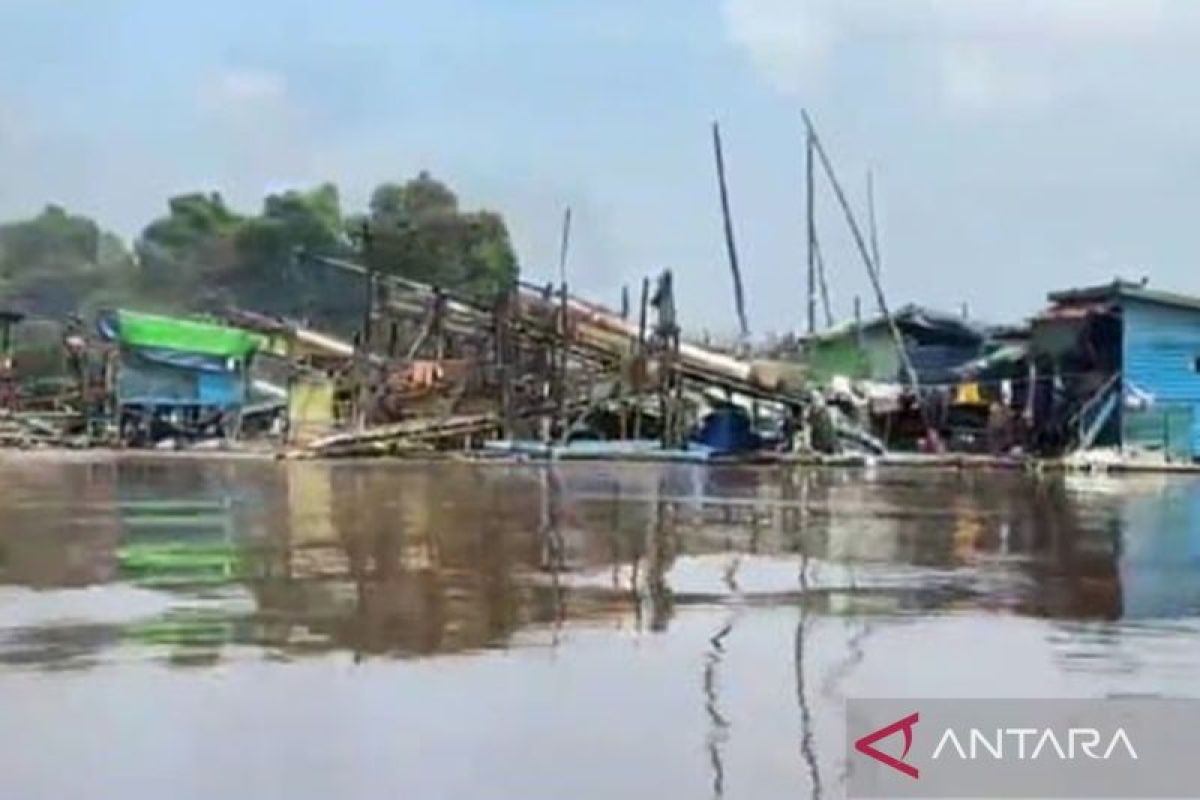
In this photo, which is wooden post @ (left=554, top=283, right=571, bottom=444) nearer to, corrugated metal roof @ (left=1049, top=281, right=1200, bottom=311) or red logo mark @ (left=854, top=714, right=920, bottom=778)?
corrugated metal roof @ (left=1049, top=281, right=1200, bottom=311)

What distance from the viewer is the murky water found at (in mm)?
7902

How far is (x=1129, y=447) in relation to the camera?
4209 cm

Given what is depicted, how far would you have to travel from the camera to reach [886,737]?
7258mm

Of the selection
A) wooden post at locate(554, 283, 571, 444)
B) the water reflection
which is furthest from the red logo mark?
wooden post at locate(554, 283, 571, 444)

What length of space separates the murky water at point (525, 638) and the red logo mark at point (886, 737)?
7.8 inches

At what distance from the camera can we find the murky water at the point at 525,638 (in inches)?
311

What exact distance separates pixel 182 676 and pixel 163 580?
4314 mm

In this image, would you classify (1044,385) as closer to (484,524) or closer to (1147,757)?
(484,524)

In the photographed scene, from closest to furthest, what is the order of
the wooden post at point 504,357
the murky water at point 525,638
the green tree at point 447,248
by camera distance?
the murky water at point 525,638, the wooden post at point 504,357, the green tree at point 447,248

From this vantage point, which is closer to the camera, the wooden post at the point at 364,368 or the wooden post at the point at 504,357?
the wooden post at the point at 504,357

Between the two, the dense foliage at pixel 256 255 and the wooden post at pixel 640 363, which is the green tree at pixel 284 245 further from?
the wooden post at pixel 640 363

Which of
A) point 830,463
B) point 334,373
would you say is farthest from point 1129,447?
point 334,373

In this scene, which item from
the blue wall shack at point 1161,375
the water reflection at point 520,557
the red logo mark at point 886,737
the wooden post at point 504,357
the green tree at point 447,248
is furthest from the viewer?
the green tree at point 447,248

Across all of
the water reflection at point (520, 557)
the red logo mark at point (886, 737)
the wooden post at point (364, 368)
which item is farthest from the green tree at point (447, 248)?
the red logo mark at point (886, 737)
